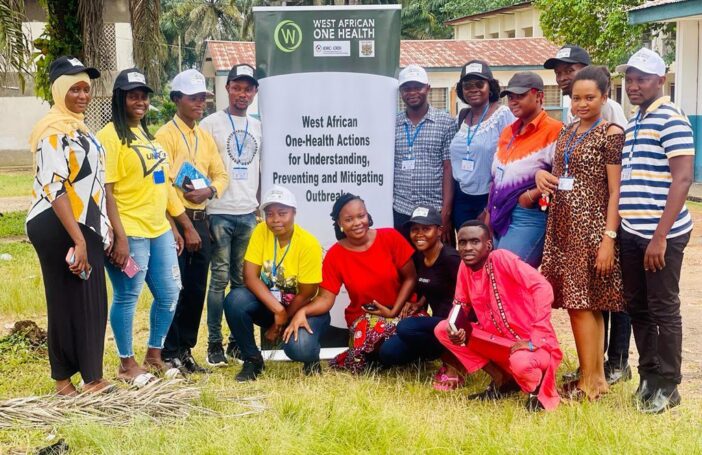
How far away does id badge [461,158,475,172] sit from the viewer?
19.7 ft

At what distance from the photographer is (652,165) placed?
488cm

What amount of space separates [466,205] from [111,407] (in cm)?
274

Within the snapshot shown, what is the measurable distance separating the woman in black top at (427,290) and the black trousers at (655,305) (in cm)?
114

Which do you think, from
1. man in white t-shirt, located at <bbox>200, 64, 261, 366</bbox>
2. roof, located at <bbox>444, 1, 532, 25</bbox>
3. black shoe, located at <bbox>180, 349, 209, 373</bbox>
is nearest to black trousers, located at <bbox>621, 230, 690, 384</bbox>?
man in white t-shirt, located at <bbox>200, 64, 261, 366</bbox>

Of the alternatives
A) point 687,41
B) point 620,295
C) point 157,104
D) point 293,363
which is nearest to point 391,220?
point 293,363

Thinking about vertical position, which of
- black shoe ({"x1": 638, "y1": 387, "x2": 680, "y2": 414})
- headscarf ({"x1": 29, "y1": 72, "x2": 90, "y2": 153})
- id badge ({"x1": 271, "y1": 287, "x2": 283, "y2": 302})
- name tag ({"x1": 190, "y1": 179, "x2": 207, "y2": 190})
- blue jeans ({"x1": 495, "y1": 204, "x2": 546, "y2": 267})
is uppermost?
headscarf ({"x1": 29, "y1": 72, "x2": 90, "y2": 153})

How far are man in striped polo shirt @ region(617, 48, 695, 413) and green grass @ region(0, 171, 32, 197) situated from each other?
58.6ft

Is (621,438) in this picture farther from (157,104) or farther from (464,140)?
(157,104)

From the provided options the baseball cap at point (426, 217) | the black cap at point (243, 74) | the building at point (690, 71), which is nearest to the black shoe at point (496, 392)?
the baseball cap at point (426, 217)

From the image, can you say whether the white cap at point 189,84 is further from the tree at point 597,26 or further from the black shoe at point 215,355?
the tree at point 597,26

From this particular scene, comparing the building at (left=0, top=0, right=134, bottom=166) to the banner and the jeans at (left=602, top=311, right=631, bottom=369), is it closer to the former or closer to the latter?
the banner

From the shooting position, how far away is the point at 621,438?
4.30 m

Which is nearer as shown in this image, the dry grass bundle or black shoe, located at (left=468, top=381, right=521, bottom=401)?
the dry grass bundle

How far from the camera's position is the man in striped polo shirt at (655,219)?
4789 millimetres
